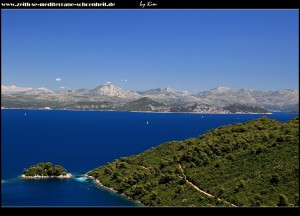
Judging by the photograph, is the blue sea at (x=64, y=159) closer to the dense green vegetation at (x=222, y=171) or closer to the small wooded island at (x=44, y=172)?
the small wooded island at (x=44, y=172)

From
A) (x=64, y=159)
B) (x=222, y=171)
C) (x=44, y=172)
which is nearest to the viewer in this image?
(x=222, y=171)

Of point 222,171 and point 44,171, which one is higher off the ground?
point 222,171

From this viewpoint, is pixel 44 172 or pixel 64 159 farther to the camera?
pixel 64 159

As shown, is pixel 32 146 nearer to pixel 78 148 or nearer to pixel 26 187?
pixel 78 148

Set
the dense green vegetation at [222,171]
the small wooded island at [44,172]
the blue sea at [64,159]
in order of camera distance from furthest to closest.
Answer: the small wooded island at [44,172] → the blue sea at [64,159] → the dense green vegetation at [222,171]

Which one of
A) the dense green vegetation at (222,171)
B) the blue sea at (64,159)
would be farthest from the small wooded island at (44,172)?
the dense green vegetation at (222,171)

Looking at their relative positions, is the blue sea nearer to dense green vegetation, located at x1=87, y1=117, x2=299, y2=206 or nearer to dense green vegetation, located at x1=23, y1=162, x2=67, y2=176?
dense green vegetation, located at x1=23, y1=162, x2=67, y2=176

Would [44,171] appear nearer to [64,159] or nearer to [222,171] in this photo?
[64,159]

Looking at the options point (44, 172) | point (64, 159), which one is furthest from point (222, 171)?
point (64, 159)
